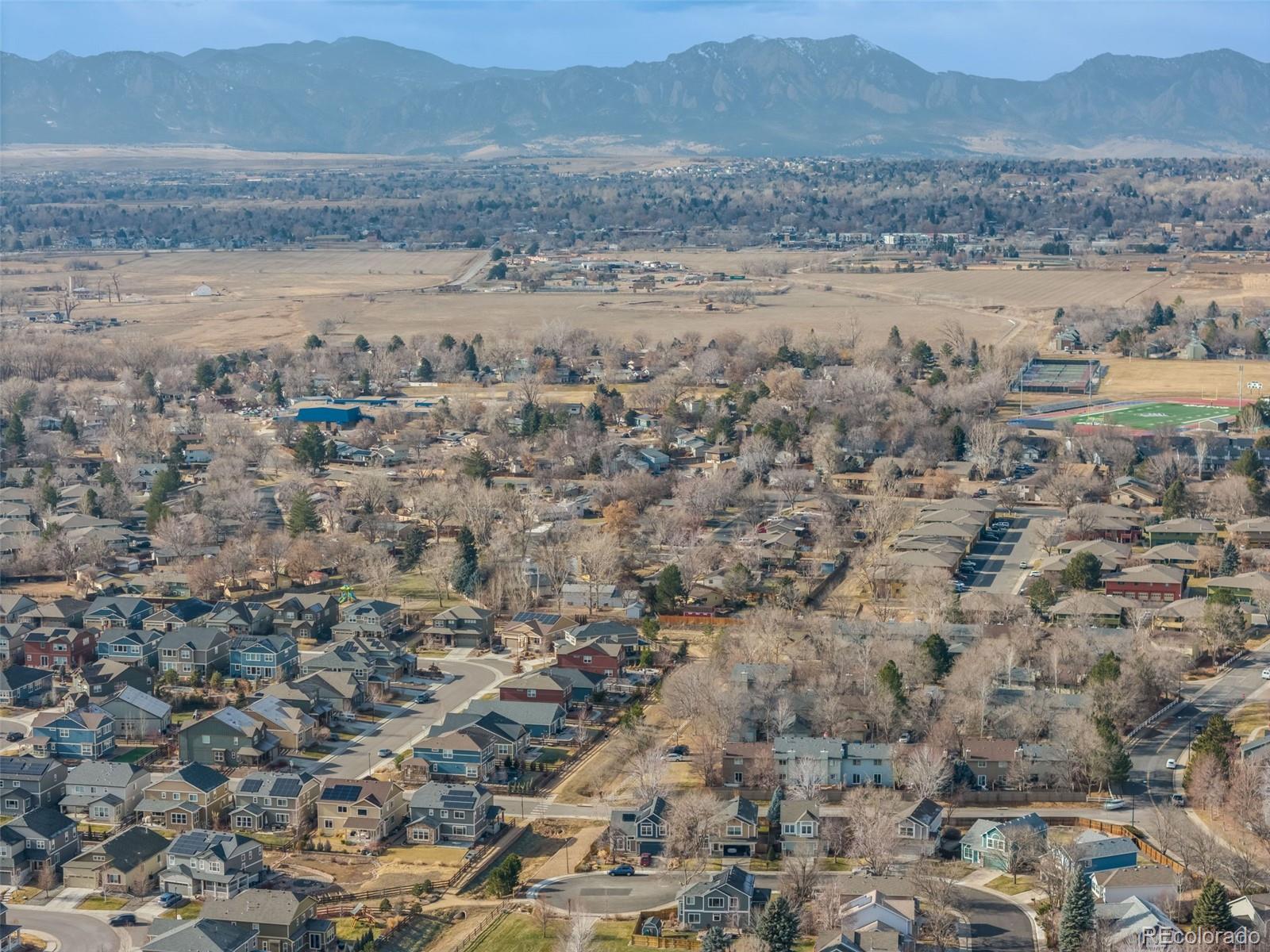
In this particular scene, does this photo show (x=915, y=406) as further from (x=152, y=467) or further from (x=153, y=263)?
(x=153, y=263)

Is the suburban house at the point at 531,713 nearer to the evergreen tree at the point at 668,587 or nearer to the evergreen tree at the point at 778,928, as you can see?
the evergreen tree at the point at 668,587

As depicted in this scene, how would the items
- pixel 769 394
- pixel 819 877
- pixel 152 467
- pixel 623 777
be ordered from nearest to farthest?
pixel 819 877 < pixel 623 777 < pixel 152 467 < pixel 769 394

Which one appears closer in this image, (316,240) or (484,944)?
(484,944)

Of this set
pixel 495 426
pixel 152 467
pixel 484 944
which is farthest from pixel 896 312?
pixel 484 944

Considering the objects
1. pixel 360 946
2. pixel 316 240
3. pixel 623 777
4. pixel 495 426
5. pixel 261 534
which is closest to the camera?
pixel 360 946

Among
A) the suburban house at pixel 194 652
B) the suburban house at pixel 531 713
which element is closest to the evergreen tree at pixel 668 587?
the suburban house at pixel 531 713

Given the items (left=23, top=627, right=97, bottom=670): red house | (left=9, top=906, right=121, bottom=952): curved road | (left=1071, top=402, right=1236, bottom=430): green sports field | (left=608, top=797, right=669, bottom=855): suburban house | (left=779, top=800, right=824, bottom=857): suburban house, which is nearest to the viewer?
(left=9, top=906, right=121, bottom=952): curved road

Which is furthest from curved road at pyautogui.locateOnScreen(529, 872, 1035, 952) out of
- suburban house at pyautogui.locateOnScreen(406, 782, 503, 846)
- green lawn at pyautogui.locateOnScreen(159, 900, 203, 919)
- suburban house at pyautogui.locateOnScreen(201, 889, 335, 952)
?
green lawn at pyautogui.locateOnScreen(159, 900, 203, 919)

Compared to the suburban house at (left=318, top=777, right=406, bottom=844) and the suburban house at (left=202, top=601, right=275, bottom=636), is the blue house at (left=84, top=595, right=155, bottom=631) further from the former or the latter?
the suburban house at (left=318, top=777, right=406, bottom=844)
